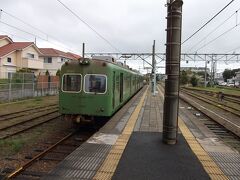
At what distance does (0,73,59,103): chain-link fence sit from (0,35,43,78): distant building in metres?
12.0

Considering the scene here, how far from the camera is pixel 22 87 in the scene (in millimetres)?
27078

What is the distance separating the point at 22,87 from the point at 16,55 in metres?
21.5

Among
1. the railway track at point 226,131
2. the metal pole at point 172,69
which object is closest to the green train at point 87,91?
the metal pole at point 172,69

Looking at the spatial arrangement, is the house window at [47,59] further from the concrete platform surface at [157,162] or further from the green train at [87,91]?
the concrete platform surface at [157,162]

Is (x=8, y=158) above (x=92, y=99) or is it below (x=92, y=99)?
below

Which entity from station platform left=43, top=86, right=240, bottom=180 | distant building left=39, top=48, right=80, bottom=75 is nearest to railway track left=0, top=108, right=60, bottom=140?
station platform left=43, top=86, right=240, bottom=180

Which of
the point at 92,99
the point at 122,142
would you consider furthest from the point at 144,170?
the point at 92,99

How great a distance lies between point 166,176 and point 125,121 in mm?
6642

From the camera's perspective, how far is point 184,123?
1273 centimetres

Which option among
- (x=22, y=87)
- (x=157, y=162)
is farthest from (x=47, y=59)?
(x=157, y=162)

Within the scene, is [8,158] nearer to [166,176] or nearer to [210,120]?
[166,176]

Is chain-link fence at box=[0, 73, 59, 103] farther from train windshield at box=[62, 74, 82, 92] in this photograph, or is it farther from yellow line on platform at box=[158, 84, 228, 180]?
yellow line on platform at box=[158, 84, 228, 180]

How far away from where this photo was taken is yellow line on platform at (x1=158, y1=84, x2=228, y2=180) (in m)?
6.25

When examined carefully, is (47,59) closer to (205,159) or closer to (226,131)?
(226,131)
